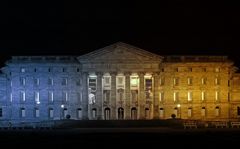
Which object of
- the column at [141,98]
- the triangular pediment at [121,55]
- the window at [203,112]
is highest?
the triangular pediment at [121,55]

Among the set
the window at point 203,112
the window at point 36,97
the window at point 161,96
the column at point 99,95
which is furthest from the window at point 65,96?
the window at point 203,112

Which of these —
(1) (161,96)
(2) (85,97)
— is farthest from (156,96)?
(2) (85,97)

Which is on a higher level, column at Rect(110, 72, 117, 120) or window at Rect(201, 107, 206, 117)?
column at Rect(110, 72, 117, 120)

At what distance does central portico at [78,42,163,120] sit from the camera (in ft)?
364

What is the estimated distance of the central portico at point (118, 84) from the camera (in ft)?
364

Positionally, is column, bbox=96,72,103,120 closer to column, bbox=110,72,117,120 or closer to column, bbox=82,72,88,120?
column, bbox=110,72,117,120

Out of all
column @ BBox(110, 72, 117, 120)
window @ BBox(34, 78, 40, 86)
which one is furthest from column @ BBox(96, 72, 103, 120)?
window @ BBox(34, 78, 40, 86)

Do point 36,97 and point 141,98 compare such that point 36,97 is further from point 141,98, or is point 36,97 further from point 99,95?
point 141,98

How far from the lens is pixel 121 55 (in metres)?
111

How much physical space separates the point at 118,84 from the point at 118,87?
503mm

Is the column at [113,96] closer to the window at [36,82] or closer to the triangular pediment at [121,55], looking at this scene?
the triangular pediment at [121,55]

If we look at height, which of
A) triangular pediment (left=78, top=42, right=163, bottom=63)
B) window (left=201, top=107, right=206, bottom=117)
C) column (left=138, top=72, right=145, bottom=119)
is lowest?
window (left=201, top=107, right=206, bottom=117)

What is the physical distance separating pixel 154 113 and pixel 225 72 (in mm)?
12688

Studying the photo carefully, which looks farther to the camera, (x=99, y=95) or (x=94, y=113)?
(x=94, y=113)
